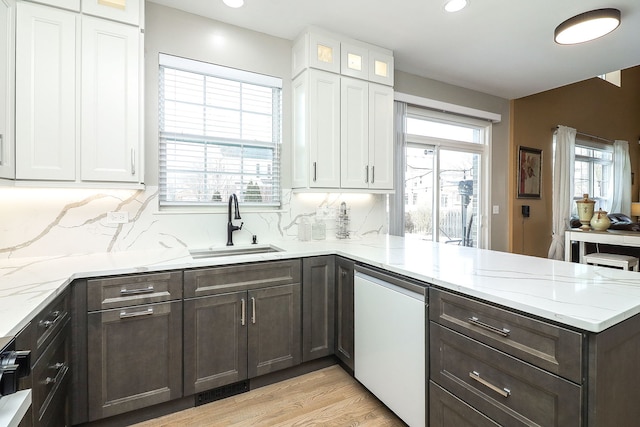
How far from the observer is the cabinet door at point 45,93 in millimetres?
1754

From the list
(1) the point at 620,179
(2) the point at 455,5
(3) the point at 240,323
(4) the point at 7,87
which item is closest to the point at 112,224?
(4) the point at 7,87

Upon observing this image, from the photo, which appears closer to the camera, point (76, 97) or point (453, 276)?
point (453, 276)

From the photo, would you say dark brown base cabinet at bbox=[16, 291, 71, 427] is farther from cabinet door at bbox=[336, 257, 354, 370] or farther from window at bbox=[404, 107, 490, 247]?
window at bbox=[404, 107, 490, 247]

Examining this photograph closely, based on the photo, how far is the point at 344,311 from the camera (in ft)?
7.39

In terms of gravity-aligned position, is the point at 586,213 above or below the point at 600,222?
→ above

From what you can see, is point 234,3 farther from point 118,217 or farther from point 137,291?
point 137,291

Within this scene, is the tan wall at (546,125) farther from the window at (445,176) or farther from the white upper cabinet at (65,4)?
the white upper cabinet at (65,4)

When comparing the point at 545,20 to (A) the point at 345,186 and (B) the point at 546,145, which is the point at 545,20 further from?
(B) the point at 546,145

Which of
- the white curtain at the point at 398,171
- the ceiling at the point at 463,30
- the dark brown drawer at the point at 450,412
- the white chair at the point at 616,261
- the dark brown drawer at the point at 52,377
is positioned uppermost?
the ceiling at the point at 463,30

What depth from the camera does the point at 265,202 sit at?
9.41 feet

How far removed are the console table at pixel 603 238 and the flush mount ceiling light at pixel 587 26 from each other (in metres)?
2.06

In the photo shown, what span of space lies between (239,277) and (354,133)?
1.68 meters

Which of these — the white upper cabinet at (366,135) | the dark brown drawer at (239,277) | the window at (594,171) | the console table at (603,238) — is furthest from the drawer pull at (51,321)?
the window at (594,171)

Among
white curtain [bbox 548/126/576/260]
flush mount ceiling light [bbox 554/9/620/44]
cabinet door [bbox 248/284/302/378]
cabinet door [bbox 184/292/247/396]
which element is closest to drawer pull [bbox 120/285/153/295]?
cabinet door [bbox 184/292/247/396]
